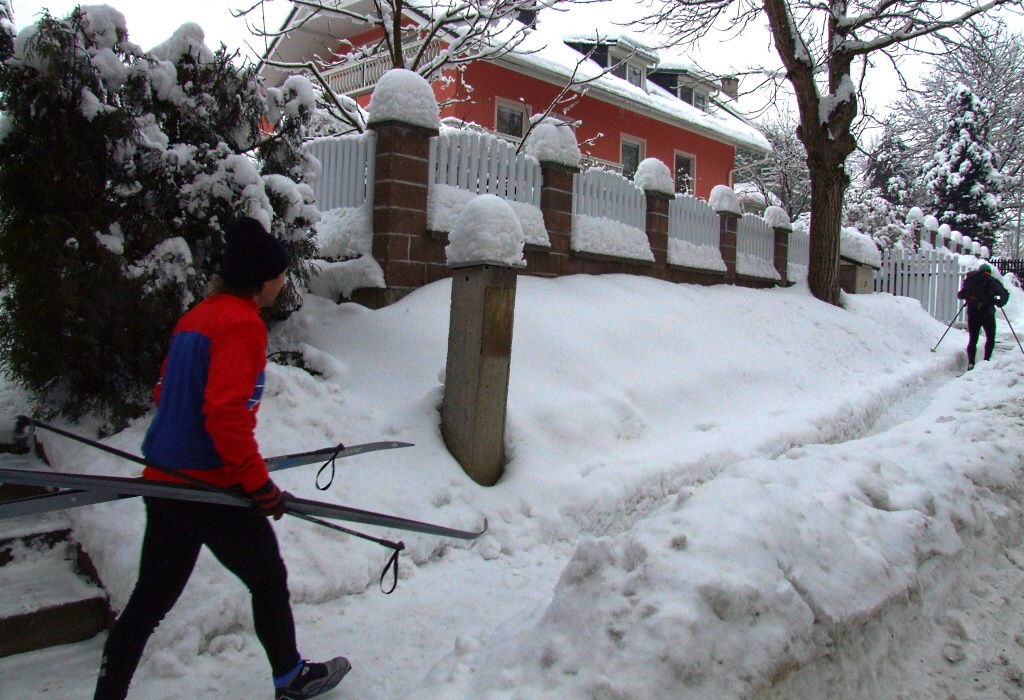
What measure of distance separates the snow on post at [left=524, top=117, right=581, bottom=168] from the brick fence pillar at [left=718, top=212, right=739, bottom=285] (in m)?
4.11

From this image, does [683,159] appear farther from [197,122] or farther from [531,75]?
[197,122]

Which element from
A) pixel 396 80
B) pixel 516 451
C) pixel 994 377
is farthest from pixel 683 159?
pixel 516 451

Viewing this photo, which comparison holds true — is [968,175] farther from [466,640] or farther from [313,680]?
[313,680]

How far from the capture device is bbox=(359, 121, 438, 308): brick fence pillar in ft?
21.9

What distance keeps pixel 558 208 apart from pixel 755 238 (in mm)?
5772

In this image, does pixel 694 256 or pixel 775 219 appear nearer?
pixel 694 256

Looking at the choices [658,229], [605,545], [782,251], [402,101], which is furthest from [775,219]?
[605,545]

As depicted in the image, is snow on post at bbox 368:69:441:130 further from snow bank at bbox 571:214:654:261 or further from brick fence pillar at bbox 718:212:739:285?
brick fence pillar at bbox 718:212:739:285

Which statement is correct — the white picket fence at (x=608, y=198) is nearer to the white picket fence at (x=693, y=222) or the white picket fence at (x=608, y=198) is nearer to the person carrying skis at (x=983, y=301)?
the white picket fence at (x=693, y=222)

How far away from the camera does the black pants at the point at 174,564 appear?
240cm

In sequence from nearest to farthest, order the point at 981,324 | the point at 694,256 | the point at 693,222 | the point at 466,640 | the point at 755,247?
1. the point at 466,640
2. the point at 694,256
3. the point at 693,222
4. the point at 981,324
5. the point at 755,247

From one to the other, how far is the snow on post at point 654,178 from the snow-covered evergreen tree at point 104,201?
247 inches

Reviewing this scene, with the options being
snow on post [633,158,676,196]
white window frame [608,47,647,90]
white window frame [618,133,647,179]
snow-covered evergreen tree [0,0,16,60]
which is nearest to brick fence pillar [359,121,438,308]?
snow-covered evergreen tree [0,0,16,60]

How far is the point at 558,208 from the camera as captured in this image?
850cm
